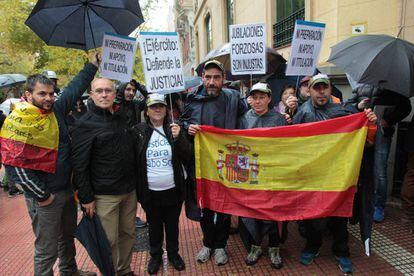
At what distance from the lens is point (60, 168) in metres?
2.96

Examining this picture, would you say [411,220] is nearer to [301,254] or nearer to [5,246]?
A: [301,254]

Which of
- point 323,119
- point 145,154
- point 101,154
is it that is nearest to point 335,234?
point 323,119

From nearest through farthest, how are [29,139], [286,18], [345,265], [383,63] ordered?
[29,139], [383,63], [345,265], [286,18]

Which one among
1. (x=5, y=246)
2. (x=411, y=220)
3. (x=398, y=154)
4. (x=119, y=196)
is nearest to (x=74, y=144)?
(x=119, y=196)

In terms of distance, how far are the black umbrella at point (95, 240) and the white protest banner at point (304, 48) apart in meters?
2.81

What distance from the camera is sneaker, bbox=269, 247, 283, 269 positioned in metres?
3.51

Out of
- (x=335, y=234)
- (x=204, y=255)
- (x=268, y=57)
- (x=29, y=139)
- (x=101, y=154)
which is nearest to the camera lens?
(x=29, y=139)

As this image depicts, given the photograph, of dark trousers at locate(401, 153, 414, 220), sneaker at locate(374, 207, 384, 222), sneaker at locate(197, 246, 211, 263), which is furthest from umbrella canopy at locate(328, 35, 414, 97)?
sneaker at locate(197, 246, 211, 263)

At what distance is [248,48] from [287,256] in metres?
2.62

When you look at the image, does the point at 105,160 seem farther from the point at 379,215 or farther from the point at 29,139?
the point at 379,215

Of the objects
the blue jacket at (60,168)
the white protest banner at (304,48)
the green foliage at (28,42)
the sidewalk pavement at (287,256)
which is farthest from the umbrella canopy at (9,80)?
the white protest banner at (304,48)

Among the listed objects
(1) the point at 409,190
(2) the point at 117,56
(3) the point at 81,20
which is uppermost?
(3) the point at 81,20

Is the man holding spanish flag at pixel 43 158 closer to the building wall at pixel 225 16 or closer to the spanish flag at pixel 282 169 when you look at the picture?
the spanish flag at pixel 282 169

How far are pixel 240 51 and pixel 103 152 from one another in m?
2.26
